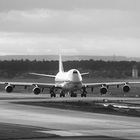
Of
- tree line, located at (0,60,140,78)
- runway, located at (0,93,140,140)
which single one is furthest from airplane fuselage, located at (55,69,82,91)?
tree line, located at (0,60,140,78)

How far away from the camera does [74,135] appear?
92.3 feet

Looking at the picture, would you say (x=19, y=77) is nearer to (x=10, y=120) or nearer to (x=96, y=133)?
(x=10, y=120)

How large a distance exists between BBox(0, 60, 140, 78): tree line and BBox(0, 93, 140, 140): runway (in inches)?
3514

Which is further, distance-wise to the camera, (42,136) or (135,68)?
(135,68)

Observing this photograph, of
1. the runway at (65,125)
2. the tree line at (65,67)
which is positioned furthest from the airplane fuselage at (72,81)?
the tree line at (65,67)

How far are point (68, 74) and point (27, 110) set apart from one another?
31.6m

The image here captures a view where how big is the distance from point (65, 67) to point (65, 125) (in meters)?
104

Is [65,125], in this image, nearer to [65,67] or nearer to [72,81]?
[72,81]

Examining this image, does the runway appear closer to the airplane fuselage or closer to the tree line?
the airplane fuselage

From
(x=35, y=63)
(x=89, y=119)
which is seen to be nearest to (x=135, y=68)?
(x=35, y=63)

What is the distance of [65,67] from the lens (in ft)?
453

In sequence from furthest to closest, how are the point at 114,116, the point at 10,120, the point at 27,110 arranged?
1. the point at 27,110
2. the point at 114,116
3. the point at 10,120

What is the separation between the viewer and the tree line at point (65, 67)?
137 metres

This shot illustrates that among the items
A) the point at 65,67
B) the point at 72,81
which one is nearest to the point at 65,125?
the point at 72,81
